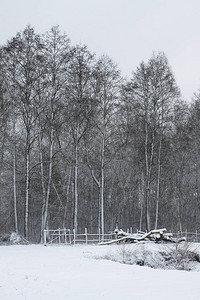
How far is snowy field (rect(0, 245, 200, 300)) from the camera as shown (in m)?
8.72

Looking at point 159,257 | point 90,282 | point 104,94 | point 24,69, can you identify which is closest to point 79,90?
point 104,94

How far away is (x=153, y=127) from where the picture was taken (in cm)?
2984

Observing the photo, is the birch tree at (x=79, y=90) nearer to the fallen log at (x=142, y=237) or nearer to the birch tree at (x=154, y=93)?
the birch tree at (x=154, y=93)

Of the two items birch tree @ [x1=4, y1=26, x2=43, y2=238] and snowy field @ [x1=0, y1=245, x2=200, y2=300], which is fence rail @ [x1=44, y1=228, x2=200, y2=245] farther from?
snowy field @ [x1=0, y1=245, x2=200, y2=300]

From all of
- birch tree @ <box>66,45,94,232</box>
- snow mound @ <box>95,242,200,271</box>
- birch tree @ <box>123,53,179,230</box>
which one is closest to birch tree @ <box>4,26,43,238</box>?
birch tree @ <box>66,45,94,232</box>

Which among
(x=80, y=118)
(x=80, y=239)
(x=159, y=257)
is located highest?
(x=80, y=118)

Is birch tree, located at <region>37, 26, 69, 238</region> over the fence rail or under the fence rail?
over

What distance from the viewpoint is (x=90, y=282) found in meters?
10.1

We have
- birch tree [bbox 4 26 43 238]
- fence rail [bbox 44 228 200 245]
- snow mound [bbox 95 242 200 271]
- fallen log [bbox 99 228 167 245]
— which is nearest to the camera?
snow mound [bbox 95 242 200 271]

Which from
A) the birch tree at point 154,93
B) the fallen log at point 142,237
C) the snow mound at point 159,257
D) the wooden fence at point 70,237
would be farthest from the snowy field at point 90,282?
the birch tree at point 154,93

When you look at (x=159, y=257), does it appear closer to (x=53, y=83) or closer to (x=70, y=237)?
(x=70, y=237)

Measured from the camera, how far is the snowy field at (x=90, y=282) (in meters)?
8.72

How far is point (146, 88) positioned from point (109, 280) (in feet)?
69.2

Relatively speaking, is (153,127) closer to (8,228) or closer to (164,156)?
(164,156)
